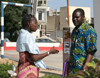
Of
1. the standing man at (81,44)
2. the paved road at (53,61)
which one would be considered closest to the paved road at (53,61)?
the paved road at (53,61)

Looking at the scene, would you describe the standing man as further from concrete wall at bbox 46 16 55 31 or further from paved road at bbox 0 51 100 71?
concrete wall at bbox 46 16 55 31

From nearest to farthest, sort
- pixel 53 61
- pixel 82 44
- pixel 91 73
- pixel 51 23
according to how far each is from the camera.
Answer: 1. pixel 91 73
2. pixel 82 44
3. pixel 53 61
4. pixel 51 23

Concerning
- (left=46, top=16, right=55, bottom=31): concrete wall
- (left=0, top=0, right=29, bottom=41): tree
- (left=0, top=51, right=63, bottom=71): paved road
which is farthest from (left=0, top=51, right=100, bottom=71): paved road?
(left=46, top=16, right=55, bottom=31): concrete wall

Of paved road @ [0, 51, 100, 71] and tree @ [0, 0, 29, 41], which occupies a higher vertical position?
tree @ [0, 0, 29, 41]

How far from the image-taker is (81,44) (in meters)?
3.48

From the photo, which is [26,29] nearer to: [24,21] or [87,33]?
[24,21]

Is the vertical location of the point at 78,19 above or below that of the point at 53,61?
above

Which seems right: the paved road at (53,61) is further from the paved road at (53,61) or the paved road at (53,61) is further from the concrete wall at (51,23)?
the concrete wall at (51,23)

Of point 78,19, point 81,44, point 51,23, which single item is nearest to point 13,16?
point 51,23

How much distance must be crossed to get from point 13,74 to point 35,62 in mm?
351

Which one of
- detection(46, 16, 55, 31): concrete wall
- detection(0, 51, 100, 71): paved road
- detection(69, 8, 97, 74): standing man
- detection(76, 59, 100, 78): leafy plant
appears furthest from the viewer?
detection(46, 16, 55, 31): concrete wall

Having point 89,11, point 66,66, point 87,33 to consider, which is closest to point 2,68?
point 66,66

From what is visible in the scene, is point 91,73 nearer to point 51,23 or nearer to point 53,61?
point 53,61

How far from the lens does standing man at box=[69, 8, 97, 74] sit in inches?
134
